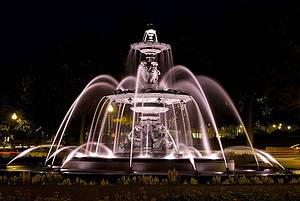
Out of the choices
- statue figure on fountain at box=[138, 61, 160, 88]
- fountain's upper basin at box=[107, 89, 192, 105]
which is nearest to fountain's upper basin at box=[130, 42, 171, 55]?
statue figure on fountain at box=[138, 61, 160, 88]

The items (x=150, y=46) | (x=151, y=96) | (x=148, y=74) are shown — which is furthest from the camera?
(x=150, y=46)

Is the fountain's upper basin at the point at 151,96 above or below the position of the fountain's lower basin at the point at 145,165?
above

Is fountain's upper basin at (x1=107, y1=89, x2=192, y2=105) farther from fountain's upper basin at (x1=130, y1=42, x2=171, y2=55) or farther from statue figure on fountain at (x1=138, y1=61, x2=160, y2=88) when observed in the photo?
fountain's upper basin at (x1=130, y1=42, x2=171, y2=55)

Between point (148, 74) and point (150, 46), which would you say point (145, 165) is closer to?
point (148, 74)

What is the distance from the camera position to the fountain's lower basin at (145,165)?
18.8 meters

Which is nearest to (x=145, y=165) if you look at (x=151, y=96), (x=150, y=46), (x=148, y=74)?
(x=151, y=96)

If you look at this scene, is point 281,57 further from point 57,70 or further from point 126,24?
point 57,70

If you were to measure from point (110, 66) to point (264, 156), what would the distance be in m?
24.5

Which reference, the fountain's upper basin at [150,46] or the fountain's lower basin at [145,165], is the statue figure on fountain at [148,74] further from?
the fountain's lower basin at [145,165]

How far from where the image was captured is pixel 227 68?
51.6 meters

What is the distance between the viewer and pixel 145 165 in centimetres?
1884

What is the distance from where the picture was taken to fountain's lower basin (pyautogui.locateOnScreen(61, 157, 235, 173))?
61.8ft

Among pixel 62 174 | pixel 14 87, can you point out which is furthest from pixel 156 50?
pixel 14 87

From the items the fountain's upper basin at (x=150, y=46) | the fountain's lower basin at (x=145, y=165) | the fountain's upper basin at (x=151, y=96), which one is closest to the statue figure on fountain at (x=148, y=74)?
the fountain's upper basin at (x=150, y=46)
